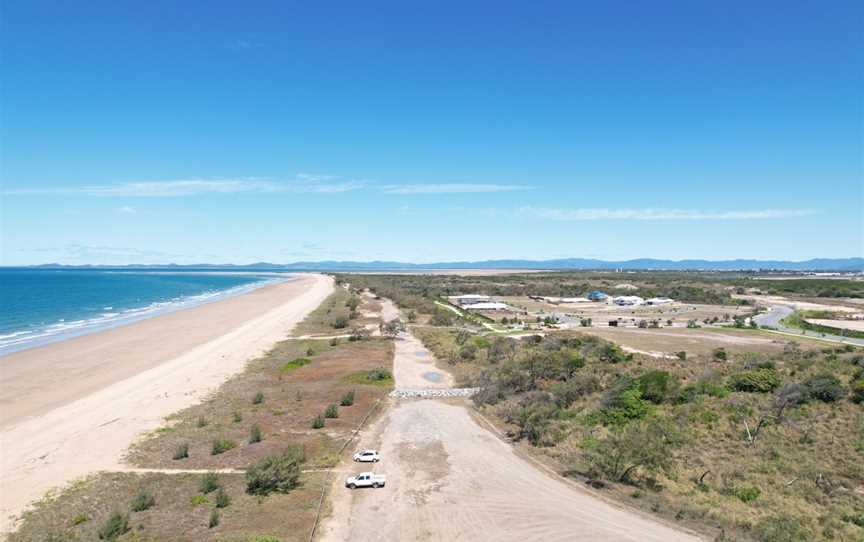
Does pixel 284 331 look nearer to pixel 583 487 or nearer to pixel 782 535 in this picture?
pixel 583 487

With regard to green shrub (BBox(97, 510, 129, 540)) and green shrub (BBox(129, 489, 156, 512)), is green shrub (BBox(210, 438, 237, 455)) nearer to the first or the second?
green shrub (BBox(129, 489, 156, 512))

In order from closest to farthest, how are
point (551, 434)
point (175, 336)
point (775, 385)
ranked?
point (551, 434) < point (775, 385) < point (175, 336)

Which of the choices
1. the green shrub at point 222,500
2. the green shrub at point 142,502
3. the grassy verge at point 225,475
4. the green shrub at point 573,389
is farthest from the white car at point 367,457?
the green shrub at point 573,389

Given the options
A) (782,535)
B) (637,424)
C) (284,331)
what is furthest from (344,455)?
(284,331)

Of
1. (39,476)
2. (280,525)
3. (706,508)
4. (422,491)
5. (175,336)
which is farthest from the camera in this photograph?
(175,336)

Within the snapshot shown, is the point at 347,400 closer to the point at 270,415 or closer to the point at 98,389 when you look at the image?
the point at 270,415

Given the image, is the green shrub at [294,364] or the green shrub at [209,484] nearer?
the green shrub at [209,484]

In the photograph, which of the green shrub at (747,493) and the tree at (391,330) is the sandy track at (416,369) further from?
the green shrub at (747,493)
